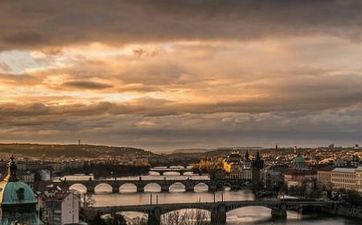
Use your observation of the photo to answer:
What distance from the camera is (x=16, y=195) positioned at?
Result: 13219 millimetres

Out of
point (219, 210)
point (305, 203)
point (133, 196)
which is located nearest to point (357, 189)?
point (305, 203)

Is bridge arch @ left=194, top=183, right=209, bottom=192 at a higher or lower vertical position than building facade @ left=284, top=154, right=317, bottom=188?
lower

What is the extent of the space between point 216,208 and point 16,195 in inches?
1313

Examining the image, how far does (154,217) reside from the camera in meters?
43.3

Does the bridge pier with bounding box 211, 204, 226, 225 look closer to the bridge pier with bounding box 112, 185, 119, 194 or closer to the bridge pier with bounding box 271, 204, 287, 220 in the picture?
the bridge pier with bounding box 271, 204, 287, 220

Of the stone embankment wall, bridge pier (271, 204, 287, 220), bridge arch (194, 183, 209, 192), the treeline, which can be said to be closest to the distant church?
bridge pier (271, 204, 287, 220)

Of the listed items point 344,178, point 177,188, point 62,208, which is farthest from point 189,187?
point 62,208

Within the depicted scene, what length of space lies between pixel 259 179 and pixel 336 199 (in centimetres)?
3137

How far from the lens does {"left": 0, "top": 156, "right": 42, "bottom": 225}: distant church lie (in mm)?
13195

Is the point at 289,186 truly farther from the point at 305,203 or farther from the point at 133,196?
the point at 305,203

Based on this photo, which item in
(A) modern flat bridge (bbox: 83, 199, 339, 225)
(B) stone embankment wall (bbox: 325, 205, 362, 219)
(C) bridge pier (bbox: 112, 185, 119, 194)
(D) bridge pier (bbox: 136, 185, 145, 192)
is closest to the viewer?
(A) modern flat bridge (bbox: 83, 199, 339, 225)

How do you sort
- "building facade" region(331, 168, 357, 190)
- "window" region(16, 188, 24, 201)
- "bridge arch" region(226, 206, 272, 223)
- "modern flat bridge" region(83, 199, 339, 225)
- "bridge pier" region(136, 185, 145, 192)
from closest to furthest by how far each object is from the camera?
"window" region(16, 188, 24, 201) → "modern flat bridge" region(83, 199, 339, 225) → "bridge arch" region(226, 206, 272, 223) → "building facade" region(331, 168, 357, 190) → "bridge pier" region(136, 185, 145, 192)

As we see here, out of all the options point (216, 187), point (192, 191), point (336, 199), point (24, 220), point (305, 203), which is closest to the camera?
point (24, 220)

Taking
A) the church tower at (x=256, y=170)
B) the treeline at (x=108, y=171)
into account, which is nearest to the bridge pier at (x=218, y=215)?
the church tower at (x=256, y=170)
